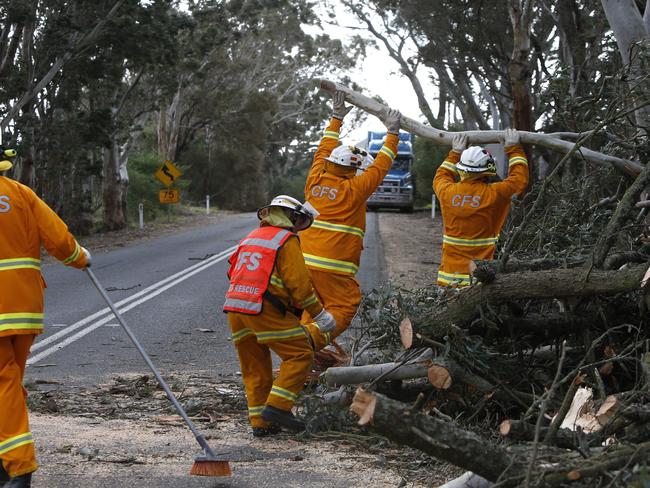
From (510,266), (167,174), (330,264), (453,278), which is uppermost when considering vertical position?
(167,174)

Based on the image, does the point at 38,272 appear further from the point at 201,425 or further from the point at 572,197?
the point at 572,197

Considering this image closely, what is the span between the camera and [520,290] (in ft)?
19.5

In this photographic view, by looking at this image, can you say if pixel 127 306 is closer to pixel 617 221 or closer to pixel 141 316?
pixel 141 316

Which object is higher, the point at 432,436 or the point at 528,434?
the point at 432,436

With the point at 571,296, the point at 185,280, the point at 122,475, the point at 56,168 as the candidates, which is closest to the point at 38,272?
the point at 122,475

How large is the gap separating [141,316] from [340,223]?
17.4ft

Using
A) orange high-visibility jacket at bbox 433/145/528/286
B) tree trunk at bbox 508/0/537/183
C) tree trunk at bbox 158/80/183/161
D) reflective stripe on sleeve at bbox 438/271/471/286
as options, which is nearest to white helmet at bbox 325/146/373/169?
orange high-visibility jacket at bbox 433/145/528/286

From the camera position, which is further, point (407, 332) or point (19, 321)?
point (407, 332)

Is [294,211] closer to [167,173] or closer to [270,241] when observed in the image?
[270,241]

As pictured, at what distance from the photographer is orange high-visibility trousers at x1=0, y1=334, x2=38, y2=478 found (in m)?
5.09

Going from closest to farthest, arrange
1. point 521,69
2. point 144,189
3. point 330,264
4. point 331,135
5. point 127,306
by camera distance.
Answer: point 330,264, point 331,135, point 127,306, point 521,69, point 144,189

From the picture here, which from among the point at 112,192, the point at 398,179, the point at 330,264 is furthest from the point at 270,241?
the point at 398,179

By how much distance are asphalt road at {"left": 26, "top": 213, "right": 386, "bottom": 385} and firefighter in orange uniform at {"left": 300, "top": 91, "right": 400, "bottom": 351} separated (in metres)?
1.65

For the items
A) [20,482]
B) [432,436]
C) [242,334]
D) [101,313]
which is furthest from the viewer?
[101,313]
